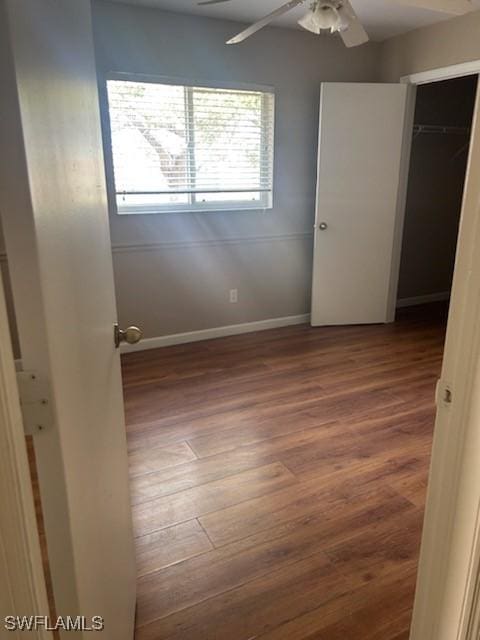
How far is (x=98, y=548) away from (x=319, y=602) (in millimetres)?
926

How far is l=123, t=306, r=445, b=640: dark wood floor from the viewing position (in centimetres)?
149

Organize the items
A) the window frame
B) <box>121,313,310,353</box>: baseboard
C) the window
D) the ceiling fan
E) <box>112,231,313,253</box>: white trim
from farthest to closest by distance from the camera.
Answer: <box>121,313,310,353</box>: baseboard, <box>112,231,313,253</box>: white trim, the window, the window frame, the ceiling fan

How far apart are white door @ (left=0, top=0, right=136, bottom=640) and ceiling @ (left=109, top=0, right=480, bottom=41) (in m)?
2.40

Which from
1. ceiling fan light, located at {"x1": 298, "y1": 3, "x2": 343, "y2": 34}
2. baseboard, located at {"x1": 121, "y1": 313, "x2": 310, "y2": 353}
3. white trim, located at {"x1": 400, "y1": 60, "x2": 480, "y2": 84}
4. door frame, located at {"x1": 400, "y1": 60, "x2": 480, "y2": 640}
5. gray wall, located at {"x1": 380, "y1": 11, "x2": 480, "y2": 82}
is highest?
gray wall, located at {"x1": 380, "y1": 11, "x2": 480, "y2": 82}

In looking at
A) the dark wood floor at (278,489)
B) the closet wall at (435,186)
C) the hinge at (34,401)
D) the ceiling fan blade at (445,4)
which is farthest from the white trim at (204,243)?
the hinge at (34,401)

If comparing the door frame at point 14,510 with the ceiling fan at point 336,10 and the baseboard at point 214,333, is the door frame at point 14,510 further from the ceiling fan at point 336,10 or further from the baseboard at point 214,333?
the baseboard at point 214,333

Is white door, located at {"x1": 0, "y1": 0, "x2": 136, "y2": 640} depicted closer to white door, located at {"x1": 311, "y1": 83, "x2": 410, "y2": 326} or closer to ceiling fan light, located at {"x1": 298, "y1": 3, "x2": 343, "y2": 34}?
ceiling fan light, located at {"x1": 298, "y1": 3, "x2": 343, "y2": 34}

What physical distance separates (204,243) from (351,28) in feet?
5.98

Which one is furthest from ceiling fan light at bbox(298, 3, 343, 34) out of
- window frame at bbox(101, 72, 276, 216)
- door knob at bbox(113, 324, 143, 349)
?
door knob at bbox(113, 324, 143, 349)

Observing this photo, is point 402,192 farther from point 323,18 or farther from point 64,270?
point 64,270

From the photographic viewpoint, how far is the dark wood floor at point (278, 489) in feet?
4.87

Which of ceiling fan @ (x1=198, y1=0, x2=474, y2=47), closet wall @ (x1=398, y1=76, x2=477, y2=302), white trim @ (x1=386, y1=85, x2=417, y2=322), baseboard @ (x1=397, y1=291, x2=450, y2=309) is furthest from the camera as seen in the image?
baseboard @ (x1=397, y1=291, x2=450, y2=309)

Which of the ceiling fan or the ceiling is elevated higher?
the ceiling

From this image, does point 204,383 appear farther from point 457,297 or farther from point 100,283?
point 457,297
